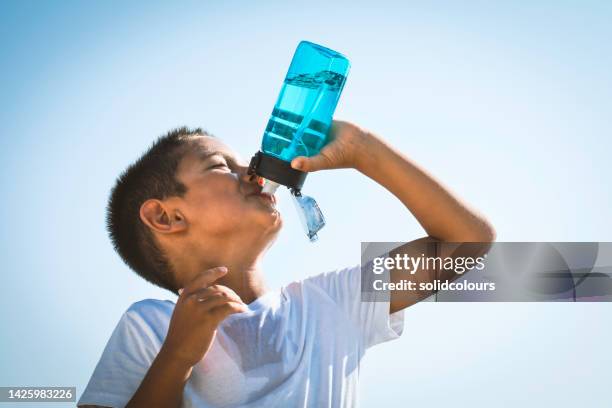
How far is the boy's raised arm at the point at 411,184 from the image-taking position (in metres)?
2.16

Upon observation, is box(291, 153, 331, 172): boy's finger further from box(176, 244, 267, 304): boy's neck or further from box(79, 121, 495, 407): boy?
box(176, 244, 267, 304): boy's neck

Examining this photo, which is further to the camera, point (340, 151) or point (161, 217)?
point (161, 217)

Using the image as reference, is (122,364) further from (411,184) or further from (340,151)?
(411,184)

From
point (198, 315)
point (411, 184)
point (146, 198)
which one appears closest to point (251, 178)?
point (146, 198)

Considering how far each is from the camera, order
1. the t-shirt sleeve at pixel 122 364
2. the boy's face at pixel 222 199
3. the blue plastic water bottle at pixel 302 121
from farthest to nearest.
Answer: the boy's face at pixel 222 199 < the blue plastic water bottle at pixel 302 121 < the t-shirt sleeve at pixel 122 364

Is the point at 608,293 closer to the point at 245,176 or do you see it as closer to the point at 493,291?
the point at 493,291

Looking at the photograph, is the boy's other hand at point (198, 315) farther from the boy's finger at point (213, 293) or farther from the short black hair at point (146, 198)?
the short black hair at point (146, 198)

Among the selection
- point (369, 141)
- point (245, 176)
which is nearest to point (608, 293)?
point (369, 141)

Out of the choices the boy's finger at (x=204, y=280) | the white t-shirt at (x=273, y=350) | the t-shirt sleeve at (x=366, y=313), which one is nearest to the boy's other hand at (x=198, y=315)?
the boy's finger at (x=204, y=280)

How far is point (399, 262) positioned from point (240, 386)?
670 mm

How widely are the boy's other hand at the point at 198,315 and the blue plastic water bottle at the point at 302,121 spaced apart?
452mm

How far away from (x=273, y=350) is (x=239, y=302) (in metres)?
0.37

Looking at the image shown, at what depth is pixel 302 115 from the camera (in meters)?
2.24

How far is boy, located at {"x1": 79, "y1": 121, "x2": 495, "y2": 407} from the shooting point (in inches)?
76.2
